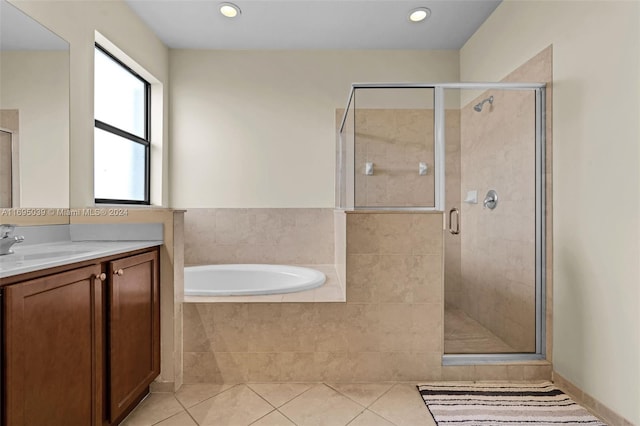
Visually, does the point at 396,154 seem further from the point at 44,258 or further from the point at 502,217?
the point at 44,258

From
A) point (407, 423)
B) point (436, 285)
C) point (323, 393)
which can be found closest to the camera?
point (407, 423)

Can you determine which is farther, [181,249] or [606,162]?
[181,249]

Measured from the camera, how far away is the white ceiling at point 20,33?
1.52 meters

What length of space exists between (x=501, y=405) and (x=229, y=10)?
3.07 m

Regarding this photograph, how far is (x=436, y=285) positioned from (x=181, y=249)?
4.87 feet

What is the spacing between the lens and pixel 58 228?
6.04ft

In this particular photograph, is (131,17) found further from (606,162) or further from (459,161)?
(606,162)

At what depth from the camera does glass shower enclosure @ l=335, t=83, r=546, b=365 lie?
201cm

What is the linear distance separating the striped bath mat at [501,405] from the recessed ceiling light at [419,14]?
8.43 ft

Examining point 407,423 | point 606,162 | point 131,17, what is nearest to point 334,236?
point 407,423

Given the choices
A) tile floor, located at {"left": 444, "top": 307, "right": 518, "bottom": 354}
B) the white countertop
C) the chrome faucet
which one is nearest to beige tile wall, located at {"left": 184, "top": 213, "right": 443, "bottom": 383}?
tile floor, located at {"left": 444, "top": 307, "right": 518, "bottom": 354}

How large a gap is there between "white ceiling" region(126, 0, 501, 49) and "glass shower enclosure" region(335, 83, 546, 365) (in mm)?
766

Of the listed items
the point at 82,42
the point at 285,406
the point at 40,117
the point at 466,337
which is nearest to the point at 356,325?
the point at 285,406

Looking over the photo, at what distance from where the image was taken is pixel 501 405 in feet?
5.49
